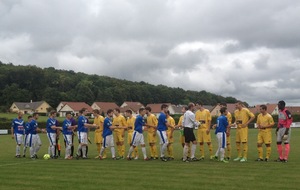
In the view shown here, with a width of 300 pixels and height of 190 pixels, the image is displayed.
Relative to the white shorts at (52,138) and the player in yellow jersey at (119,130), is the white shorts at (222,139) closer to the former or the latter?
the player in yellow jersey at (119,130)

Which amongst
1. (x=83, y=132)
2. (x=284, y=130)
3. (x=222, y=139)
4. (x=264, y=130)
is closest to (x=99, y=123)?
(x=83, y=132)

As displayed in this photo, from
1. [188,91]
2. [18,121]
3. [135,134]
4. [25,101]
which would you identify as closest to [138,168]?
[135,134]

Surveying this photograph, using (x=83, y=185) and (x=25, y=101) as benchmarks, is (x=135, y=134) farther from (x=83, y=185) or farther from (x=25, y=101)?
(x=25, y=101)

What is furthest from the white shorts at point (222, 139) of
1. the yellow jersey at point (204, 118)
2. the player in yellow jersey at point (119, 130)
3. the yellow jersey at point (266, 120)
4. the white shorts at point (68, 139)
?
the white shorts at point (68, 139)

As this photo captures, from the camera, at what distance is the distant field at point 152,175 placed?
10.2m

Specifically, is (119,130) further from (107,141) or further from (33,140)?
(33,140)

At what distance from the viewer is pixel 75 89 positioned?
5763 inches

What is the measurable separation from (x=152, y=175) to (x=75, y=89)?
5433 inches

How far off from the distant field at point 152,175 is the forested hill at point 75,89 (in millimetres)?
111456

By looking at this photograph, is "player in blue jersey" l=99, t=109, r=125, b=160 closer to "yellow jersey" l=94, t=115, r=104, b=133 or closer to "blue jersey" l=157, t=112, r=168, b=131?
"yellow jersey" l=94, t=115, r=104, b=133

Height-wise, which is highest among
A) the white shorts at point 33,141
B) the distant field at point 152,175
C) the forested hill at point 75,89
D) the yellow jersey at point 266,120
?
the forested hill at point 75,89

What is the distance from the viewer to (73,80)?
151 metres

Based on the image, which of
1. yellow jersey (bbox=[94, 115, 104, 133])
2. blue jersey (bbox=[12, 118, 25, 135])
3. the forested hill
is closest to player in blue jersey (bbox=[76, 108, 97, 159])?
yellow jersey (bbox=[94, 115, 104, 133])

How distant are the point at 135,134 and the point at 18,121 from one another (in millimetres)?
7579
